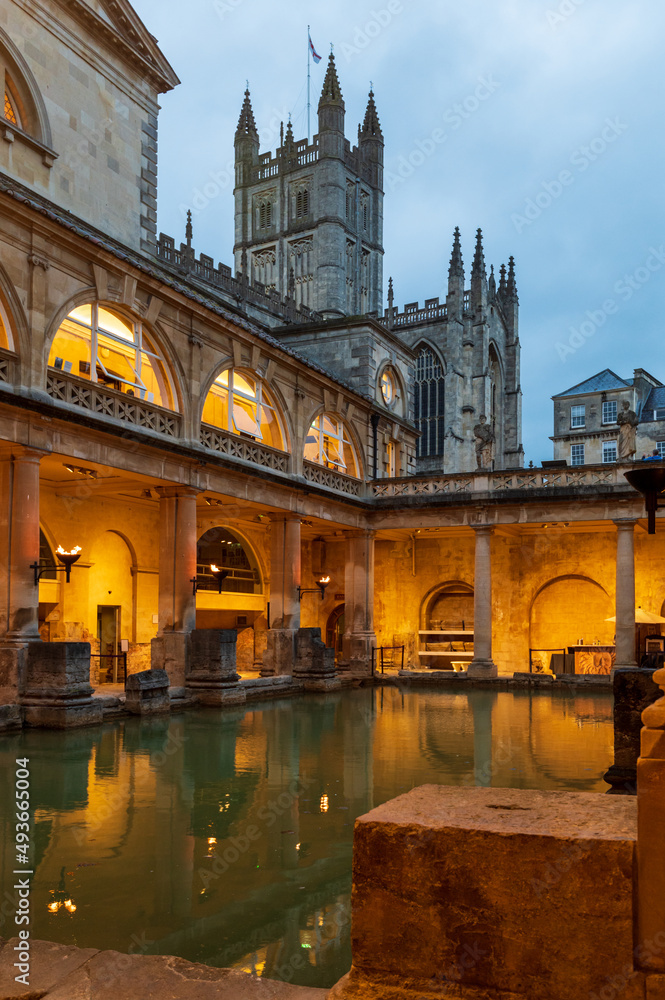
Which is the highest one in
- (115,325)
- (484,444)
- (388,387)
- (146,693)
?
(388,387)

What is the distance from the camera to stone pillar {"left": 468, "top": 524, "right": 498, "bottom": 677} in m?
27.1

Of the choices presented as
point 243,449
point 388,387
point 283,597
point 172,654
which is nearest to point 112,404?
point 243,449

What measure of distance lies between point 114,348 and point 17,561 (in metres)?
5.90

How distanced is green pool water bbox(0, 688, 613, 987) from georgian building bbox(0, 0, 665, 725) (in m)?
3.41

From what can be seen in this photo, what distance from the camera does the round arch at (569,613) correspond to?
3142cm

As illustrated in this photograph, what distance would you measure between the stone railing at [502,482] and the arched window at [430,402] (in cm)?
3684

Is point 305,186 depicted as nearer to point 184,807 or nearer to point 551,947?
point 184,807

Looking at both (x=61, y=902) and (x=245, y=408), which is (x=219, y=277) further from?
(x=61, y=902)

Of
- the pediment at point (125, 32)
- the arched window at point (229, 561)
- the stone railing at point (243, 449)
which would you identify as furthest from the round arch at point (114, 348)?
the arched window at point (229, 561)

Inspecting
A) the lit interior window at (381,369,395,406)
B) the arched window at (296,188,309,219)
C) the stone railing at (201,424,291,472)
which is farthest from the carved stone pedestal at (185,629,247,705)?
the arched window at (296,188,309,219)

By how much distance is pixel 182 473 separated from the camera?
2019cm

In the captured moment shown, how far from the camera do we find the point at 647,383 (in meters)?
55.0

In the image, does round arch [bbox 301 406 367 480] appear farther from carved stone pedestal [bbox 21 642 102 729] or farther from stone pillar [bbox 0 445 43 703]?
carved stone pedestal [bbox 21 642 102 729]

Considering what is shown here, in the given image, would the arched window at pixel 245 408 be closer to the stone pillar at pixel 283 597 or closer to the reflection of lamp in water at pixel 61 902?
the stone pillar at pixel 283 597
